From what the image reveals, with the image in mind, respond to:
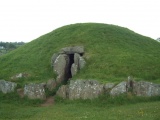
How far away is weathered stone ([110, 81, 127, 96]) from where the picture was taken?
39500mm

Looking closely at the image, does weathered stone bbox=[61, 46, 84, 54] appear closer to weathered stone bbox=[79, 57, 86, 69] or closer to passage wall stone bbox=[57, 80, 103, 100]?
weathered stone bbox=[79, 57, 86, 69]

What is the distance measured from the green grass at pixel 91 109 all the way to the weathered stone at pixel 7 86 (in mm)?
2082

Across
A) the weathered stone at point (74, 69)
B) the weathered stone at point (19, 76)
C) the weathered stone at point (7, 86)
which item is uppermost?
the weathered stone at point (74, 69)

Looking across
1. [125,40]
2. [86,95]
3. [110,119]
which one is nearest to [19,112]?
[86,95]

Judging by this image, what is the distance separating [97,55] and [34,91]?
1613cm

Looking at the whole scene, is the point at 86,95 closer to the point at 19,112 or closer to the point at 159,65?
the point at 19,112

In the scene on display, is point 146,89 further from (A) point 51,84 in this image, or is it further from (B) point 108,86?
(A) point 51,84

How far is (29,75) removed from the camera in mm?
50031

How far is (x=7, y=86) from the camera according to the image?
45.6 metres

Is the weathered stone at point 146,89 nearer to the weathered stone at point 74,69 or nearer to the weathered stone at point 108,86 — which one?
the weathered stone at point 108,86

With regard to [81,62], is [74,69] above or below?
below

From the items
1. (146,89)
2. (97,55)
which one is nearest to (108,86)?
(146,89)

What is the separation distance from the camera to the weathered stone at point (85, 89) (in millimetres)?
40916

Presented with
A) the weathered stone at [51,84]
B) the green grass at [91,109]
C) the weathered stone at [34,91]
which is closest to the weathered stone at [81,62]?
the weathered stone at [51,84]
